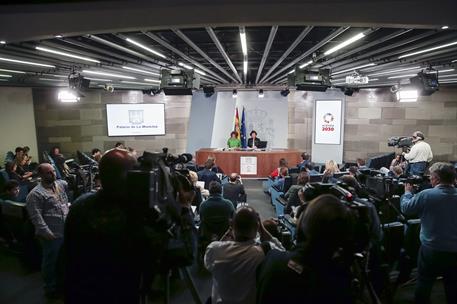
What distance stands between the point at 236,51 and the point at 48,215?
17.3ft

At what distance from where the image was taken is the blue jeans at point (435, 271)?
2414 millimetres

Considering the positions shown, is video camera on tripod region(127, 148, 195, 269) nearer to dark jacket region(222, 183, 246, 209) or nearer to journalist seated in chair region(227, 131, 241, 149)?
dark jacket region(222, 183, 246, 209)

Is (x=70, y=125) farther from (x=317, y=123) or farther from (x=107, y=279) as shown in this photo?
(x=107, y=279)

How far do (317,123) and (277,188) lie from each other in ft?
Result: 17.6

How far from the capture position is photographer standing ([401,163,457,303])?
2.42 meters

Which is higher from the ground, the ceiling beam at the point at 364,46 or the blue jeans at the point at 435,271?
the ceiling beam at the point at 364,46

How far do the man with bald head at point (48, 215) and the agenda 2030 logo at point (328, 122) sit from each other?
9515 millimetres

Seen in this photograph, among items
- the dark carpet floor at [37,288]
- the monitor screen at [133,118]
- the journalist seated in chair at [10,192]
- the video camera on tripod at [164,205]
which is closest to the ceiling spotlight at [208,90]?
the monitor screen at [133,118]

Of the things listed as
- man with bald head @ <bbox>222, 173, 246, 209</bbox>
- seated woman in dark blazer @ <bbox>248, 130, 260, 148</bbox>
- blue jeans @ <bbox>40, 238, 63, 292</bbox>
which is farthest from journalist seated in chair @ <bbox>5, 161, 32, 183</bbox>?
seated woman in dark blazer @ <bbox>248, 130, 260, 148</bbox>

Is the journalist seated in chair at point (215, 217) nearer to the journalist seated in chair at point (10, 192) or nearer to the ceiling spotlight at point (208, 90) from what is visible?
the journalist seated in chair at point (10, 192)

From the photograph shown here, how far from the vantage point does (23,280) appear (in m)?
3.70

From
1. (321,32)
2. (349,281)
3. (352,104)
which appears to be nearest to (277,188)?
(321,32)

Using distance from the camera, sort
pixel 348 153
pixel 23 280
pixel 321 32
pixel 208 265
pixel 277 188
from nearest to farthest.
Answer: pixel 208 265, pixel 23 280, pixel 321 32, pixel 277 188, pixel 348 153

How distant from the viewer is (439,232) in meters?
2.44
